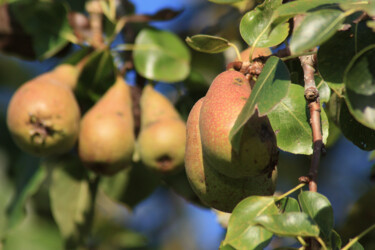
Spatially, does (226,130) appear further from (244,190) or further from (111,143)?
(111,143)

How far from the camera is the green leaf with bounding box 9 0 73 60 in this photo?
1.84m

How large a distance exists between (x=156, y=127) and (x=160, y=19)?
444mm

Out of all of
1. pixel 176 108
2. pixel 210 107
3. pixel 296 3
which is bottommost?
pixel 176 108

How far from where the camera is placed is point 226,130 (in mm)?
886

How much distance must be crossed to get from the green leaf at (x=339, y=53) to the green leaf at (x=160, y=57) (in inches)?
33.1

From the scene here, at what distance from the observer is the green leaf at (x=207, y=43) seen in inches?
42.5

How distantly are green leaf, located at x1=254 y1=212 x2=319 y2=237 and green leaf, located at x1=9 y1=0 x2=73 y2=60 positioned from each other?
1.23 metres

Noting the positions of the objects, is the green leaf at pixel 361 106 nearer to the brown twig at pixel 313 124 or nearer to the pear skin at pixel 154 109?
the brown twig at pixel 313 124

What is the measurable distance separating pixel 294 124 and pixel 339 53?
168 millimetres

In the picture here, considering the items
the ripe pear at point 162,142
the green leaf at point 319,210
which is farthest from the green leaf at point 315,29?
the ripe pear at point 162,142

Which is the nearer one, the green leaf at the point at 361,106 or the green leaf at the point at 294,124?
the green leaf at the point at 361,106

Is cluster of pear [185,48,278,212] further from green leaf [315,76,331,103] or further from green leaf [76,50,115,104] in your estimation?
green leaf [76,50,115,104]

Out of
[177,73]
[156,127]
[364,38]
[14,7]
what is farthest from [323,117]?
[14,7]

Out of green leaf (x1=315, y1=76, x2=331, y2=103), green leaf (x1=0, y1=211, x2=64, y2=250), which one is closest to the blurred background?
green leaf (x1=0, y1=211, x2=64, y2=250)
